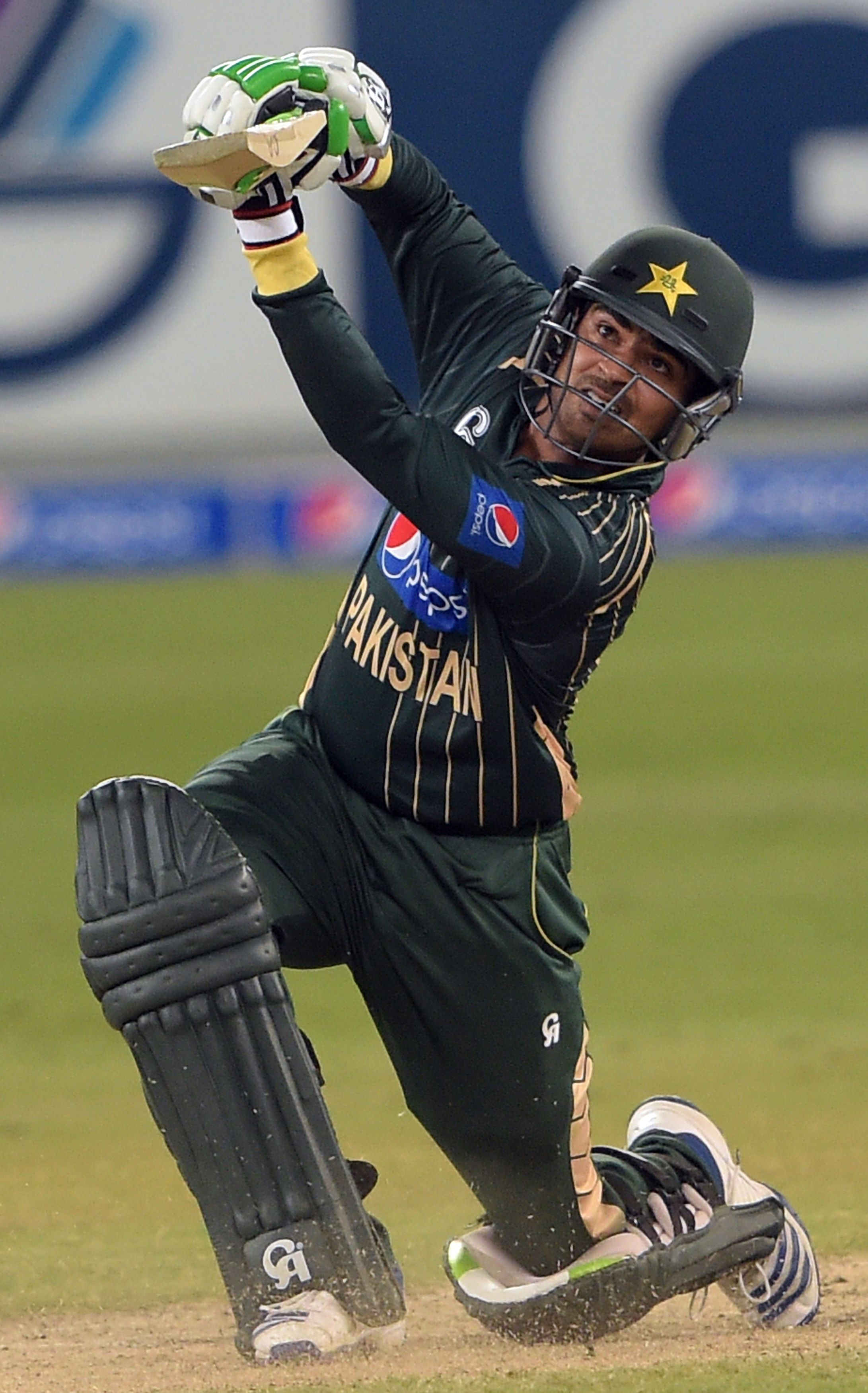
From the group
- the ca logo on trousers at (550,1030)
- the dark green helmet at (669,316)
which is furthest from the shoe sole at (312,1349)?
the dark green helmet at (669,316)

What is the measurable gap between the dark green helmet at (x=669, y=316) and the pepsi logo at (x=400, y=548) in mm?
295

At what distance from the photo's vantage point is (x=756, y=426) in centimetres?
A: 1862

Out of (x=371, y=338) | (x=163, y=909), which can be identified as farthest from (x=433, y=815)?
(x=371, y=338)

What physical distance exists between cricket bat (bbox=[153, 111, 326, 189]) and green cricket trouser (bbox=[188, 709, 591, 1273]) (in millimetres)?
1165

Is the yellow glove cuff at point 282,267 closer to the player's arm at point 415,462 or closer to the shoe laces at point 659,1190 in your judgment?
the player's arm at point 415,462

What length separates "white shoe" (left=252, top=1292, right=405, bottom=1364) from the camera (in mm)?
3914

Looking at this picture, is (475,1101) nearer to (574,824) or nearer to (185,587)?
(574,824)

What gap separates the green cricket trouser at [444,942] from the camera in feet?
13.7

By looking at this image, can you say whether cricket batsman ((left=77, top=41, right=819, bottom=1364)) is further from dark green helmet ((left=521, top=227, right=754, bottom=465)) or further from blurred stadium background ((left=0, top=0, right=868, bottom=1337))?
blurred stadium background ((left=0, top=0, right=868, bottom=1337))

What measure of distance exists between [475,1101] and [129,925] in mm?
743

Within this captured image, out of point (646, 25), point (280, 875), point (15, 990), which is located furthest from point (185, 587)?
point (280, 875)

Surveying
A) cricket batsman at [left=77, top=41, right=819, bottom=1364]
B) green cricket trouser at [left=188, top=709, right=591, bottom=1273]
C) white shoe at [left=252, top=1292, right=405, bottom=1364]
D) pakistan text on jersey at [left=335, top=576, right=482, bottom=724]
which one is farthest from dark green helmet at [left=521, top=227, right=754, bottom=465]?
white shoe at [left=252, top=1292, right=405, bottom=1364]

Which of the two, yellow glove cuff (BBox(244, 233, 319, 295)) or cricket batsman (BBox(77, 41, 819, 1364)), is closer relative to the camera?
yellow glove cuff (BBox(244, 233, 319, 295))

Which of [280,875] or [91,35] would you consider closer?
[280,875]
